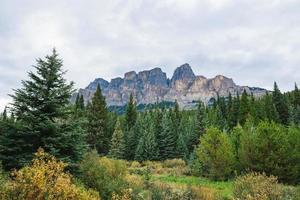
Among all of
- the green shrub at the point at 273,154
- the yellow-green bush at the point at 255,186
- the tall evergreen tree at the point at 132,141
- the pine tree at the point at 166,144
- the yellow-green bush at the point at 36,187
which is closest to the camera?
the yellow-green bush at the point at 36,187

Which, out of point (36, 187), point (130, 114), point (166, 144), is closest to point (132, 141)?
point (166, 144)

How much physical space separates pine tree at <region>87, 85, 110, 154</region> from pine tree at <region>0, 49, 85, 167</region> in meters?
34.3

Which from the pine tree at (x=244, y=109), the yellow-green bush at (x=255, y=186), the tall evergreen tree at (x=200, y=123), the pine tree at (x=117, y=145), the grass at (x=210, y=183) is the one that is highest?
the pine tree at (x=244, y=109)

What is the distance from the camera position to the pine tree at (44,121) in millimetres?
18531

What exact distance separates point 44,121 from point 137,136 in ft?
135

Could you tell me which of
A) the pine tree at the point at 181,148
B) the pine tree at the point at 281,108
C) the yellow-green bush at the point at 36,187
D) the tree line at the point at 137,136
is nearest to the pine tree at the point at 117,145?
the tree line at the point at 137,136

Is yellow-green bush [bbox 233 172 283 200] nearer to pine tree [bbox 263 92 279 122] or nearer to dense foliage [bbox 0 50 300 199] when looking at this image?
dense foliage [bbox 0 50 300 199]

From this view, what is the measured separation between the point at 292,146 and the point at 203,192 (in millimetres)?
14589

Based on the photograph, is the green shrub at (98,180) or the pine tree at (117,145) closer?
the green shrub at (98,180)

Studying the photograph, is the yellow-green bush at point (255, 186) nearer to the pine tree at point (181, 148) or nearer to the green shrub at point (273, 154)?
the green shrub at point (273, 154)

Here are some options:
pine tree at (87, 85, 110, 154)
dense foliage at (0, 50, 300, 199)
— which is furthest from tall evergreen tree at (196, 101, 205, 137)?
pine tree at (87, 85, 110, 154)

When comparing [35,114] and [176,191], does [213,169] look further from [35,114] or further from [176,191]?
[35,114]

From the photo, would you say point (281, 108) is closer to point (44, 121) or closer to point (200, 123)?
point (200, 123)

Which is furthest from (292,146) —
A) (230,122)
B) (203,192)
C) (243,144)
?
(230,122)
